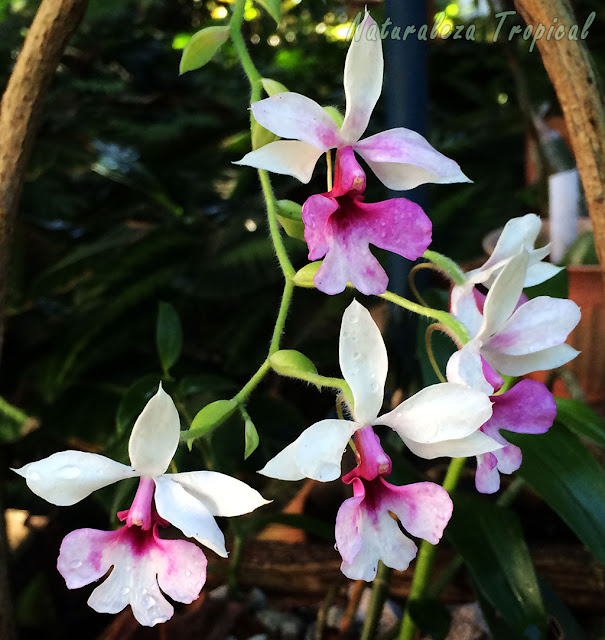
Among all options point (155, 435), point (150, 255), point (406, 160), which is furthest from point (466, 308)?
point (150, 255)

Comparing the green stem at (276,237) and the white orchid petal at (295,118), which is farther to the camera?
the green stem at (276,237)

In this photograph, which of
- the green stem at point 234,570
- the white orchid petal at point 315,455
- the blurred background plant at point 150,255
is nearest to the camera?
the white orchid petal at point 315,455

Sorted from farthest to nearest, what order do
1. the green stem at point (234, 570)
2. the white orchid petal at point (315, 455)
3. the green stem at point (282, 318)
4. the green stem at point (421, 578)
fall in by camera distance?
1. the green stem at point (234, 570)
2. the green stem at point (421, 578)
3. the green stem at point (282, 318)
4. the white orchid petal at point (315, 455)

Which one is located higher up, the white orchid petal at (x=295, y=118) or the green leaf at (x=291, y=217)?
the white orchid petal at (x=295, y=118)

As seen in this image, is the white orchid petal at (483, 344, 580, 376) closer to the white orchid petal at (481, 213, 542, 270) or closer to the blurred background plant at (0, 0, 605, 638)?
the white orchid petal at (481, 213, 542, 270)

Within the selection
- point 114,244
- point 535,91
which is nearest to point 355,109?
point 114,244

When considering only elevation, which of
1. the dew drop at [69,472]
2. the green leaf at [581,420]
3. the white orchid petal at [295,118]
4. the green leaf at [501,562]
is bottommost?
the green leaf at [501,562]

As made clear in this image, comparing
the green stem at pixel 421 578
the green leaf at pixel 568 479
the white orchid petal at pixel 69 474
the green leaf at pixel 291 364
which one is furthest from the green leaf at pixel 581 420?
the white orchid petal at pixel 69 474

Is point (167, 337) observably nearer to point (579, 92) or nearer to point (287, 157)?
point (287, 157)

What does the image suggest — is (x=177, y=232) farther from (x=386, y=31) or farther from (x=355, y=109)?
(x=355, y=109)

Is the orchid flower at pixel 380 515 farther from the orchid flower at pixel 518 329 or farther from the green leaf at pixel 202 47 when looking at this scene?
the green leaf at pixel 202 47
